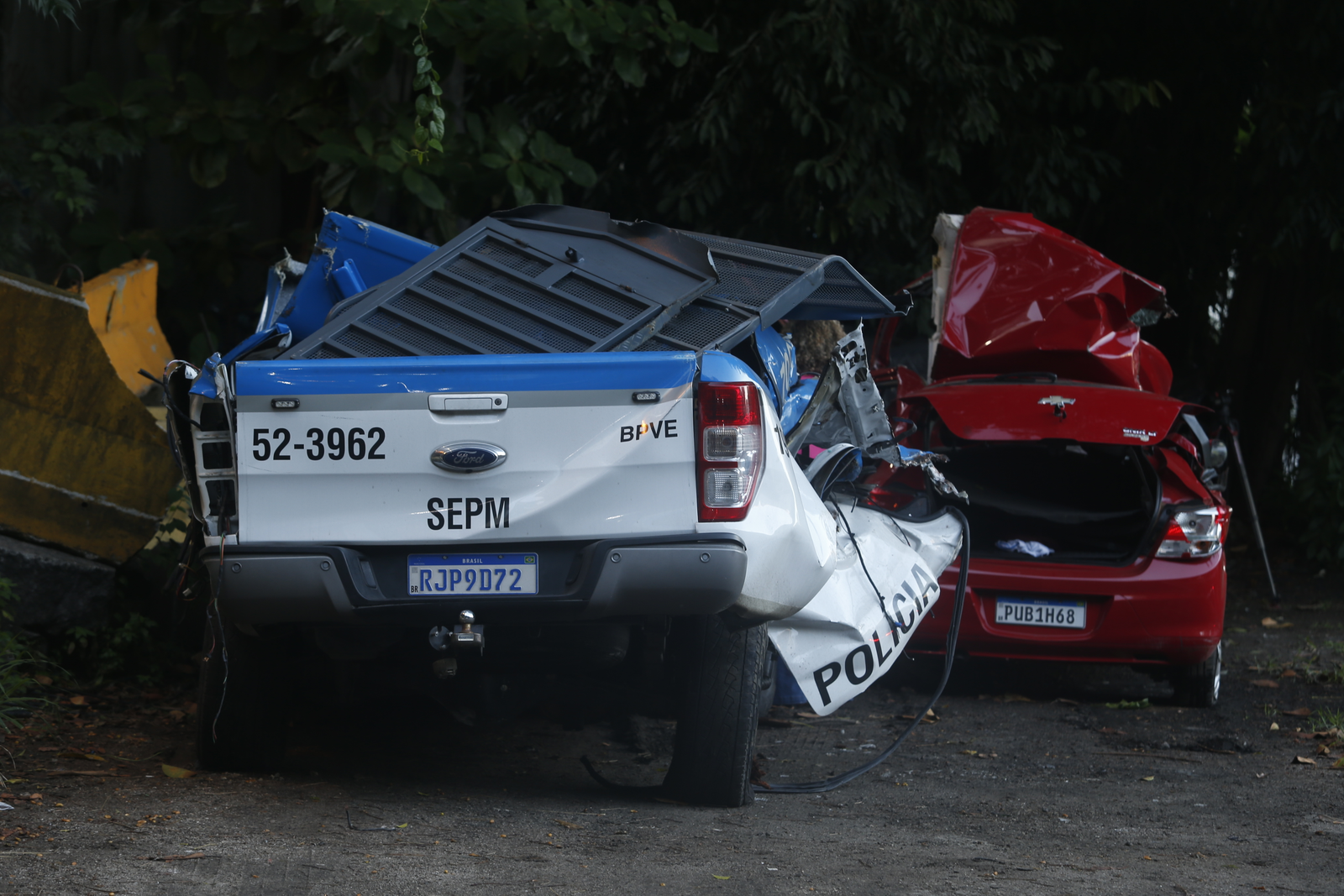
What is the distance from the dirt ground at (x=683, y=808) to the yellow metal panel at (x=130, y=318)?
2.05 metres

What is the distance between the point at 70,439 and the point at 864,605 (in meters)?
3.61

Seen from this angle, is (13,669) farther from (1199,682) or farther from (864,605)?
(1199,682)

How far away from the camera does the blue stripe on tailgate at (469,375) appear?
Answer: 4195 millimetres

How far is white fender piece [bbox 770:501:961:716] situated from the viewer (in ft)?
16.7

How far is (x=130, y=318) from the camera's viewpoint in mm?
7719

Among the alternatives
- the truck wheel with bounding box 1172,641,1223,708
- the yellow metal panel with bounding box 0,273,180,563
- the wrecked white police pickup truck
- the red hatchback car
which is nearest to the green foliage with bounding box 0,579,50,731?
the yellow metal panel with bounding box 0,273,180,563

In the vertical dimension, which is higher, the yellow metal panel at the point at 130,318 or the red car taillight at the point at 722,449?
the yellow metal panel at the point at 130,318

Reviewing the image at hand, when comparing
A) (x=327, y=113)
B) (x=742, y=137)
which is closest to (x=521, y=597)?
(x=327, y=113)

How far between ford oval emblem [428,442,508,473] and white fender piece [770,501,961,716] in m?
1.40

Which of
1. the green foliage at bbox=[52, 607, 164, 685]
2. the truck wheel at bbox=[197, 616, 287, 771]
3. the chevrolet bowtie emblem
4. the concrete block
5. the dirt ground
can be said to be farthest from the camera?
the chevrolet bowtie emblem

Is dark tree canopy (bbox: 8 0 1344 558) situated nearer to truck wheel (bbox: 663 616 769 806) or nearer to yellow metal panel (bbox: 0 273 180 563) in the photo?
yellow metal panel (bbox: 0 273 180 563)

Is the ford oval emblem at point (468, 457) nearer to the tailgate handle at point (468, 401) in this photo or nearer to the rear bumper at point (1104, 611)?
the tailgate handle at point (468, 401)

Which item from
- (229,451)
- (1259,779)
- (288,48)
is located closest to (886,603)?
(1259,779)

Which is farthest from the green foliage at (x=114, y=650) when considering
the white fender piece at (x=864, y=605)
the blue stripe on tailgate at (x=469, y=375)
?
the white fender piece at (x=864, y=605)
